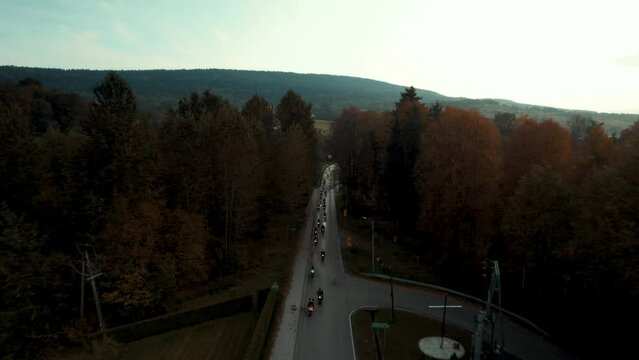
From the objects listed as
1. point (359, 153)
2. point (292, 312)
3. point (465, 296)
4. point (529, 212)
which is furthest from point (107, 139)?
point (359, 153)

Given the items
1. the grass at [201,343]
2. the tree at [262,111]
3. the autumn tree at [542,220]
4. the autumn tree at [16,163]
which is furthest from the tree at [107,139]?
the tree at [262,111]

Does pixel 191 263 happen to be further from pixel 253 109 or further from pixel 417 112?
pixel 253 109

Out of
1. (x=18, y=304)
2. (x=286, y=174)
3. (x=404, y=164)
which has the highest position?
(x=404, y=164)

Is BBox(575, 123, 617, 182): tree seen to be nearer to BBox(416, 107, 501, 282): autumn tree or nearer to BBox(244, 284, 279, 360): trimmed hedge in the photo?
BBox(416, 107, 501, 282): autumn tree

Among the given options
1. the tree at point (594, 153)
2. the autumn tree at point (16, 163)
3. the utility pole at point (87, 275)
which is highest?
the tree at point (594, 153)

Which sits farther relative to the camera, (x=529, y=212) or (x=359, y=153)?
(x=359, y=153)

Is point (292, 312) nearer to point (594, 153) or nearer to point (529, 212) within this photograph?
point (529, 212)

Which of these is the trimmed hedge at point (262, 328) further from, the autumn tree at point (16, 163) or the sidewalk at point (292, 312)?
the autumn tree at point (16, 163)
